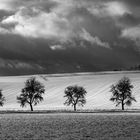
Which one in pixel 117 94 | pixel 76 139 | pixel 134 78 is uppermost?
pixel 134 78

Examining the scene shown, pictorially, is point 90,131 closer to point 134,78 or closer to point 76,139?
point 76,139

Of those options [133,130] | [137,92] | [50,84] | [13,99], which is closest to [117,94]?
[137,92]

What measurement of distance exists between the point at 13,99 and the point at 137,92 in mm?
45181

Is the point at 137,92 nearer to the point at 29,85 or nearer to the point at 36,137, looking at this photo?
the point at 29,85

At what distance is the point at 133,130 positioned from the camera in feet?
97.8

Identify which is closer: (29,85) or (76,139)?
(76,139)

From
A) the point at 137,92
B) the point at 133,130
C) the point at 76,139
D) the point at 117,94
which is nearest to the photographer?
the point at 76,139

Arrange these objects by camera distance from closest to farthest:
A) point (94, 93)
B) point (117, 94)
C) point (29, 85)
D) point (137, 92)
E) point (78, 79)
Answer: point (117, 94)
point (29, 85)
point (137, 92)
point (94, 93)
point (78, 79)

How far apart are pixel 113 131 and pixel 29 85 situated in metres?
76.0

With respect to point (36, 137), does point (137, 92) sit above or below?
above

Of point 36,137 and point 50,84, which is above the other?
point 50,84

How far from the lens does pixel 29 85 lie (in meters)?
104

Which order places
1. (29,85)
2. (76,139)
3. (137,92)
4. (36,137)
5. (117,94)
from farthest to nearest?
(137,92), (29,85), (117,94), (36,137), (76,139)

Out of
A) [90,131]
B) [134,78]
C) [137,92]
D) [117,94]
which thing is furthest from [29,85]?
[90,131]
